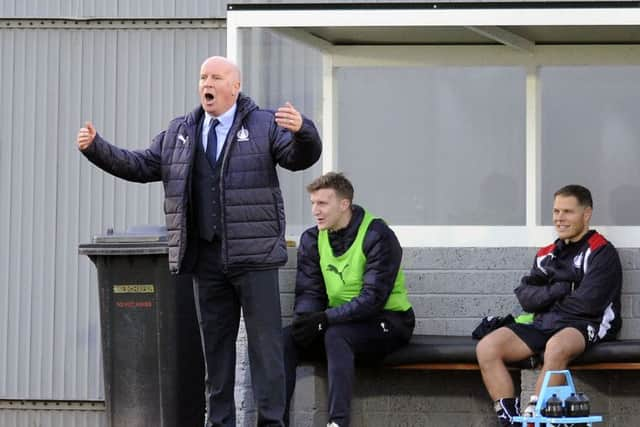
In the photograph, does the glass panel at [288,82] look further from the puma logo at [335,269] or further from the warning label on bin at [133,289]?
the warning label on bin at [133,289]

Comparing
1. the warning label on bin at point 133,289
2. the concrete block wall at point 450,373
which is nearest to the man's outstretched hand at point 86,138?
the warning label on bin at point 133,289

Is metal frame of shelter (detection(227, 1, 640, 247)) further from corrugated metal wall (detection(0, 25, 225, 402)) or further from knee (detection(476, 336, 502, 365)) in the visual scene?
corrugated metal wall (detection(0, 25, 225, 402))

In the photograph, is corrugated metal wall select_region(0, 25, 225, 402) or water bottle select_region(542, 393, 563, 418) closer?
water bottle select_region(542, 393, 563, 418)

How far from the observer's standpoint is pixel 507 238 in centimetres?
850

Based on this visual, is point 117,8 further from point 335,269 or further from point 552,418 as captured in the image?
point 552,418

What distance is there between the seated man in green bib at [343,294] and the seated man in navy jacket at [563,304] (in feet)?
1.83

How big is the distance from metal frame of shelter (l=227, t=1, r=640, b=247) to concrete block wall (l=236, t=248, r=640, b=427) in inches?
6.1

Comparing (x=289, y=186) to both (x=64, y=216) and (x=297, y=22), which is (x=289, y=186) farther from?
(x=64, y=216)

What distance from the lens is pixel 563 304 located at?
7680 millimetres

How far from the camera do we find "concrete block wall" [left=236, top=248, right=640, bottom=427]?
8109mm

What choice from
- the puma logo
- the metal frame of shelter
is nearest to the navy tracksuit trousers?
the puma logo

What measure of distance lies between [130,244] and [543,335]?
7.52 ft

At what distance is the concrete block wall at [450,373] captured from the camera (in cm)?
811

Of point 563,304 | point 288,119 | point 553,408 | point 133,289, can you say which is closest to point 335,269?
point 133,289
